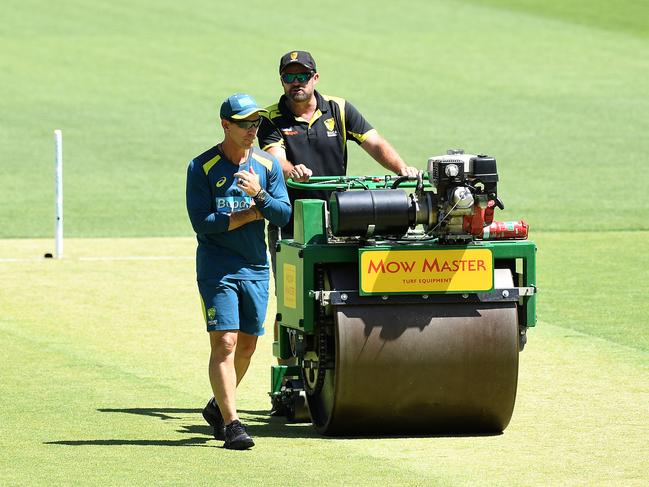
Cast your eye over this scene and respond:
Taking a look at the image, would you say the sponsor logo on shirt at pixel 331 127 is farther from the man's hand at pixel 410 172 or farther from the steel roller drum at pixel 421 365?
the steel roller drum at pixel 421 365

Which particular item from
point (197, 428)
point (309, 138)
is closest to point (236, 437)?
point (197, 428)

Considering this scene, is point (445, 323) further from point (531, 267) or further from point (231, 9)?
point (231, 9)

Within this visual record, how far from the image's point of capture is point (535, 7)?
40625mm

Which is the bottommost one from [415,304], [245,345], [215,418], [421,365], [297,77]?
[215,418]

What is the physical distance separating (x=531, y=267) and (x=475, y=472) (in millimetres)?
1487

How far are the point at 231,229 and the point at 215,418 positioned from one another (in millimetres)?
1113

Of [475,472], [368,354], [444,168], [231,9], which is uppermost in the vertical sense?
[231,9]

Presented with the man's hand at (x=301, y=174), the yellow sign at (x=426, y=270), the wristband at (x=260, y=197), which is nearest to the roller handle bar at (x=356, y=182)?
the man's hand at (x=301, y=174)

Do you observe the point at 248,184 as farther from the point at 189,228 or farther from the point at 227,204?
the point at 189,228

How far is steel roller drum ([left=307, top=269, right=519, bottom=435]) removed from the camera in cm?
945

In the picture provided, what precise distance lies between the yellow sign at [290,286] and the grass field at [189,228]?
77cm

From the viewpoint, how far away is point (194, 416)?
34.3 ft

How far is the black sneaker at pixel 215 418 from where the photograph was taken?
9727mm

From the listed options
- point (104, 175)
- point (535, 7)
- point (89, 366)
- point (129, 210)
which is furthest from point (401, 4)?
point (89, 366)
